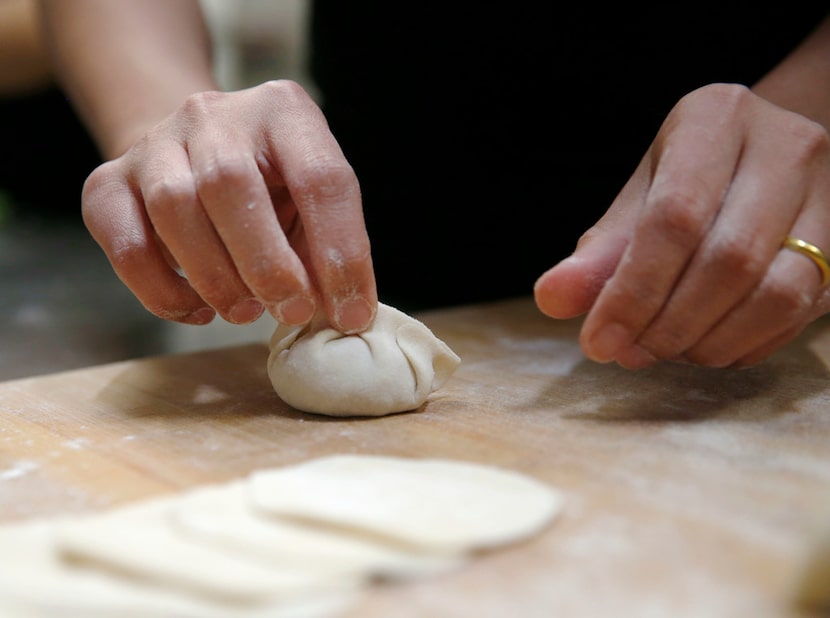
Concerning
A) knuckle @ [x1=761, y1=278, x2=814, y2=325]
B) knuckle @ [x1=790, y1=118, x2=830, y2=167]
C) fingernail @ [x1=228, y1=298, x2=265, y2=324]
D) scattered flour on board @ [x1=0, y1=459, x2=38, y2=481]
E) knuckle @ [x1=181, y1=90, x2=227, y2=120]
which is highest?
knuckle @ [x1=790, y1=118, x2=830, y2=167]

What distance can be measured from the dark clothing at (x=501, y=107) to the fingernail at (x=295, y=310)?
3.78ft

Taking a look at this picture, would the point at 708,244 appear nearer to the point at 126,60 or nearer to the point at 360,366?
the point at 360,366

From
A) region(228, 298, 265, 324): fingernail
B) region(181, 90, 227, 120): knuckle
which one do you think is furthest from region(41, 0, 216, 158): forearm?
region(228, 298, 265, 324): fingernail

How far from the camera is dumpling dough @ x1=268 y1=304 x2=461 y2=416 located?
1415 mm

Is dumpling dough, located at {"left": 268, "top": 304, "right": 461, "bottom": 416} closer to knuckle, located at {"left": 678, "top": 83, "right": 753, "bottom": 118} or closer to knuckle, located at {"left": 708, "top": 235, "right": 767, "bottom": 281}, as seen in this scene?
knuckle, located at {"left": 708, "top": 235, "right": 767, "bottom": 281}

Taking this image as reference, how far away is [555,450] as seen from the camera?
1.24 metres

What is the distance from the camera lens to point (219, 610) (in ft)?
2.56

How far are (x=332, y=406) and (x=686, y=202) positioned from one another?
0.66 meters

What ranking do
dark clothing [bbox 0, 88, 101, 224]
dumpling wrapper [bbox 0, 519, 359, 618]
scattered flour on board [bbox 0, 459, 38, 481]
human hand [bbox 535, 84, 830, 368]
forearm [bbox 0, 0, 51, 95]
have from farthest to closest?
dark clothing [bbox 0, 88, 101, 224] < forearm [bbox 0, 0, 51, 95] < human hand [bbox 535, 84, 830, 368] < scattered flour on board [bbox 0, 459, 38, 481] < dumpling wrapper [bbox 0, 519, 359, 618]

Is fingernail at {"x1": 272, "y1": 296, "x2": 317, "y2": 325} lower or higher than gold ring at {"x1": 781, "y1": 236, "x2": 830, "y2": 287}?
lower

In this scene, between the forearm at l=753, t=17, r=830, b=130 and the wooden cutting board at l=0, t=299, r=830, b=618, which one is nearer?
the wooden cutting board at l=0, t=299, r=830, b=618

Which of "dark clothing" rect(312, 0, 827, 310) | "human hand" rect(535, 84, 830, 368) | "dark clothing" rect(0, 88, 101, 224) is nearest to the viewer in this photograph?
"human hand" rect(535, 84, 830, 368)

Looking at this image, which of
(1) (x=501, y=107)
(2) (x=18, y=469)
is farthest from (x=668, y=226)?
(1) (x=501, y=107)

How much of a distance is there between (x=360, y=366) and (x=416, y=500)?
0.48 meters
